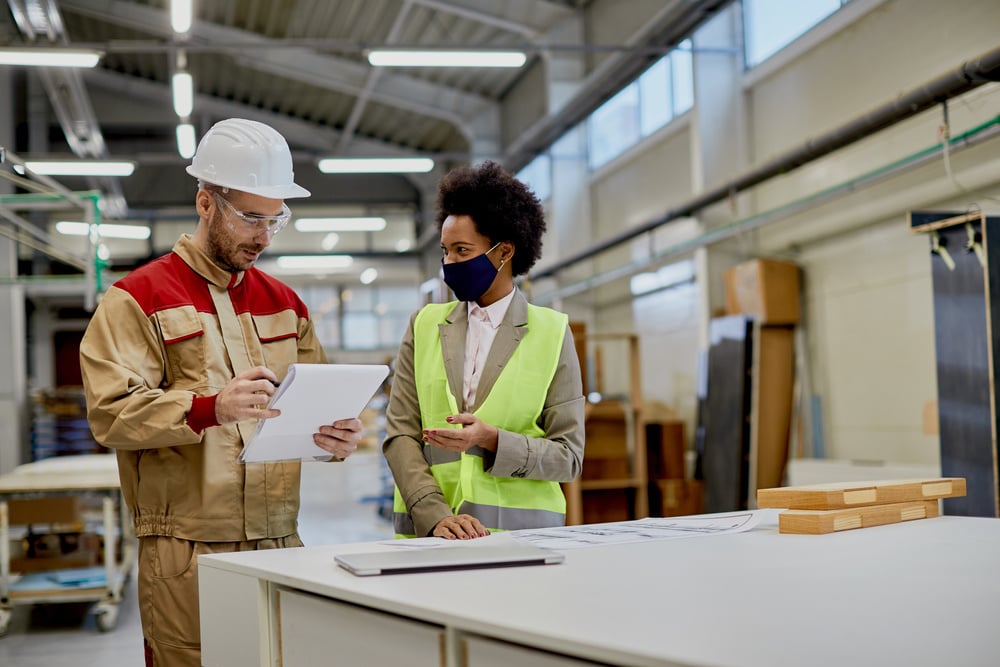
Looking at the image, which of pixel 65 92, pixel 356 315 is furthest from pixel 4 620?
pixel 356 315

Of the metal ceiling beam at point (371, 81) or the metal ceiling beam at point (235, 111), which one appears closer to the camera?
the metal ceiling beam at point (371, 81)

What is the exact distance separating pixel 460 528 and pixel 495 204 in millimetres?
860

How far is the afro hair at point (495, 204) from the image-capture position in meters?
2.35

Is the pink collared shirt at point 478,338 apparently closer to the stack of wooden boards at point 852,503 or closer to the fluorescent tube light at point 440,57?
the stack of wooden boards at point 852,503

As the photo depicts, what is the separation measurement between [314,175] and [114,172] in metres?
7.37

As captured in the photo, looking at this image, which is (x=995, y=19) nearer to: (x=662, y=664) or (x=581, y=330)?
(x=581, y=330)

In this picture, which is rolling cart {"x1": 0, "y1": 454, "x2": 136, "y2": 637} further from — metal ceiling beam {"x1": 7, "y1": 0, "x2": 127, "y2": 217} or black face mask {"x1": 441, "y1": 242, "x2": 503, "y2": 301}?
metal ceiling beam {"x1": 7, "y1": 0, "x2": 127, "y2": 217}

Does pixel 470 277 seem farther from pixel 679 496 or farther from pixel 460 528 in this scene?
pixel 679 496

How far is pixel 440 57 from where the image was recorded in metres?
8.05

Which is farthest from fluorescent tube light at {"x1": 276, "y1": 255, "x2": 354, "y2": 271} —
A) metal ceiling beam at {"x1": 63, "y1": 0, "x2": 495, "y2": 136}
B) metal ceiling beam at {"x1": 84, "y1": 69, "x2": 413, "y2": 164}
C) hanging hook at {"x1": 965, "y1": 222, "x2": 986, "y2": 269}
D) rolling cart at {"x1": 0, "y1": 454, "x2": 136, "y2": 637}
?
hanging hook at {"x1": 965, "y1": 222, "x2": 986, "y2": 269}

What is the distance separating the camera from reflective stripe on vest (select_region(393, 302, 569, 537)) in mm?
2082

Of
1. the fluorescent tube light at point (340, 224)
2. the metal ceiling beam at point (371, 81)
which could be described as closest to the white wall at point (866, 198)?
the metal ceiling beam at point (371, 81)

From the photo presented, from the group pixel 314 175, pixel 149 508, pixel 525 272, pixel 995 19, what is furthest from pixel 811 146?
pixel 314 175

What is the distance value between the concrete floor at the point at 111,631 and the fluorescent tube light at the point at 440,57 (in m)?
4.10
